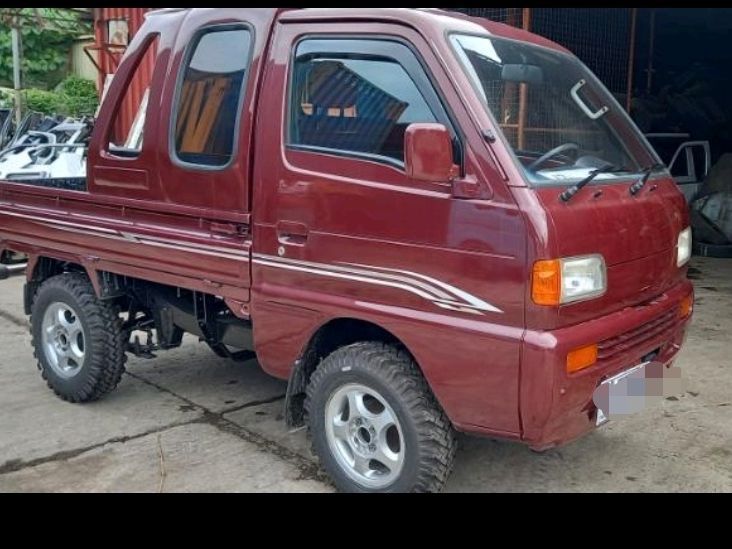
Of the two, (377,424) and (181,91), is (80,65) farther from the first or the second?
(377,424)

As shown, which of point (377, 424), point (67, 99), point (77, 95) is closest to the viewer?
point (377, 424)

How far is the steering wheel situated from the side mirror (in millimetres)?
338

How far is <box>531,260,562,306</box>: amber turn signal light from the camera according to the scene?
2654mm

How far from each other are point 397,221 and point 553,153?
0.70 metres

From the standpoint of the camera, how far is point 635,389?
3.09m

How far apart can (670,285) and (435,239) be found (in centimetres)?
123

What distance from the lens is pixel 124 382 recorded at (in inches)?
194

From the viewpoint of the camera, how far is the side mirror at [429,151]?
2.71 meters

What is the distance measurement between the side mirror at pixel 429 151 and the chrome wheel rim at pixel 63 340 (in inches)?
100

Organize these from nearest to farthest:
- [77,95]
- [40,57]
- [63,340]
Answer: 1. [63,340]
2. [77,95]
3. [40,57]

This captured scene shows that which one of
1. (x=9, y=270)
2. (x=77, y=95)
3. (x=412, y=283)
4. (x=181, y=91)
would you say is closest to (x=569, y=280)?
(x=412, y=283)

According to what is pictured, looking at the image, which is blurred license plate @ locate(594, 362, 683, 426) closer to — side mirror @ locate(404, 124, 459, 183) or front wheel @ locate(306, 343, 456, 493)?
front wheel @ locate(306, 343, 456, 493)

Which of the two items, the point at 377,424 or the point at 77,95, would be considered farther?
the point at 77,95
